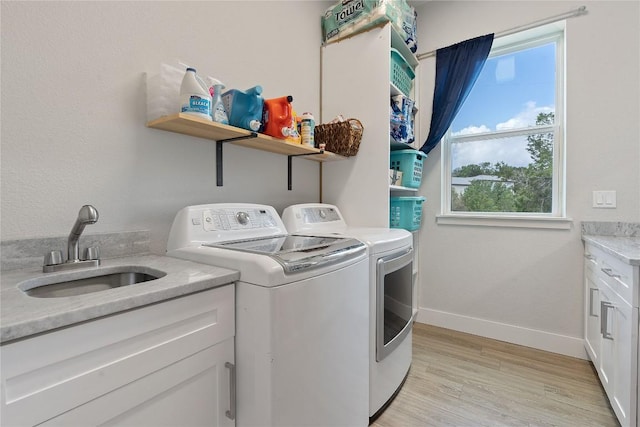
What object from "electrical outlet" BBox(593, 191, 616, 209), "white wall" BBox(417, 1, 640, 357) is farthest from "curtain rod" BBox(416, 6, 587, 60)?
"electrical outlet" BBox(593, 191, 616, 209)

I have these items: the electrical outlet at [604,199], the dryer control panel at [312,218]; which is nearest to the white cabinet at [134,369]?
the dryer control panel at [312,218]

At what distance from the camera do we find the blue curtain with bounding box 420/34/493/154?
2.45m

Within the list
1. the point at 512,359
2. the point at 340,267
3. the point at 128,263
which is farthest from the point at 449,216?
the point at 128,263

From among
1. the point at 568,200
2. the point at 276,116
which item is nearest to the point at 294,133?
the point at 276,116

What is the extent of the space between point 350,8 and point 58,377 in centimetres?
253

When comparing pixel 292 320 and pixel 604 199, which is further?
pixel 604 199

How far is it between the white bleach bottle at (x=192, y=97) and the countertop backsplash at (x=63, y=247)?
1.80 ft

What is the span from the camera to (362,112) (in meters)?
2.15

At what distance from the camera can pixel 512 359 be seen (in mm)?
2105

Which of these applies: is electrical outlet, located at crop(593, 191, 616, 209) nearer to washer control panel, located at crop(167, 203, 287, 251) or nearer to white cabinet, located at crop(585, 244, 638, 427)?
white cabinet, located at crop(585, 244, 638, 427)

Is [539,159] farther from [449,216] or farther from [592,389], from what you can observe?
[592,389]

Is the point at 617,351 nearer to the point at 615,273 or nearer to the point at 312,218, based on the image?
the point at 615,273

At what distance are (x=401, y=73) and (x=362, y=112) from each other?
609 millimetres

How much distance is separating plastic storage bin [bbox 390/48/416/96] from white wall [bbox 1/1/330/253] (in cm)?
101
